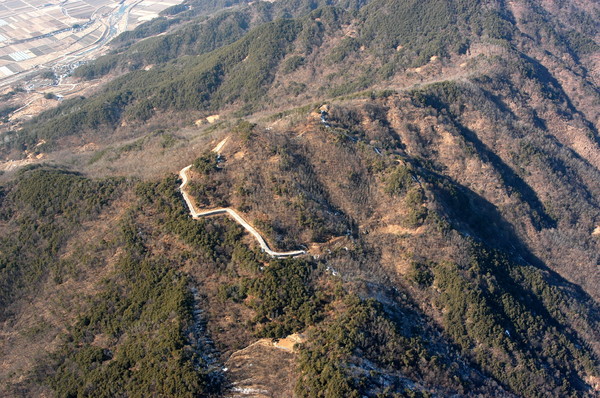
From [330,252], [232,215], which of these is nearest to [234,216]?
[232,215]

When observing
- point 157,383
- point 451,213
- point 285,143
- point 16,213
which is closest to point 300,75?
point 285,143

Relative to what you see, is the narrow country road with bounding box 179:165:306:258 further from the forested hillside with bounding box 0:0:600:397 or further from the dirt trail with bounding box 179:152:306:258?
the forested hillside with bounding box 0:0:600:397

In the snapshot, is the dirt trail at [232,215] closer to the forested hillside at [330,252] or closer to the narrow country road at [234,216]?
the narrow country road at [234,216]

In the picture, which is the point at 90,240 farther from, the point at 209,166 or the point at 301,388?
the point at 301,388

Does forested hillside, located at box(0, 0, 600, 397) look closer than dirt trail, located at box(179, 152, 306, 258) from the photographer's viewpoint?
Yes

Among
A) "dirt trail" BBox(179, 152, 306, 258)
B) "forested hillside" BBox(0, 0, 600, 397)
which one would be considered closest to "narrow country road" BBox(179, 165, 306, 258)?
"dirt trail" BBox(179, 152, 306, 258)

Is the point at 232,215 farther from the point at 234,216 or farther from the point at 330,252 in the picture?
the point at 330,252

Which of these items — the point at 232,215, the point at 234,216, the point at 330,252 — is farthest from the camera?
the point at 232,215

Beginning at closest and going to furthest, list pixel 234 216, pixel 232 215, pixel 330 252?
pixel 330 252 < pixel 234 216 < pixel 232 215
